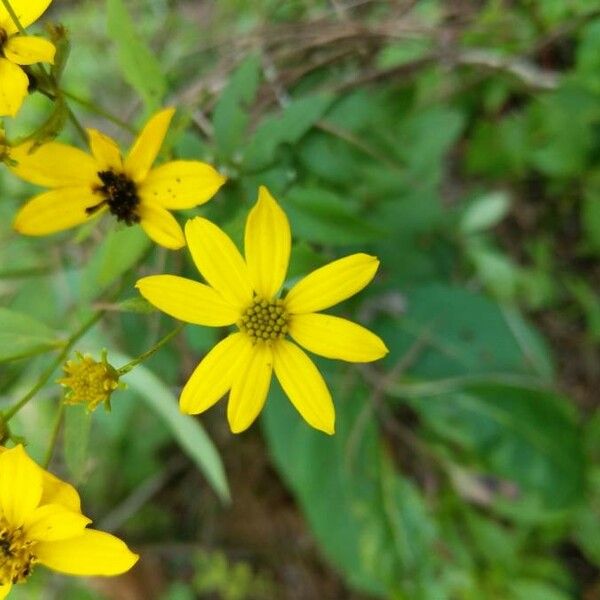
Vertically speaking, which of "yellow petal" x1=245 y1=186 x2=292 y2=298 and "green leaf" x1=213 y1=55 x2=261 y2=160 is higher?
"green leaf" x1=213 y1=55 x2=261 y2=160

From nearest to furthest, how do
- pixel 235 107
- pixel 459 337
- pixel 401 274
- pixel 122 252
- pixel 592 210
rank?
pixel 122 252 → pixel 235 107 → pixel 401 274 → pixel 459 337 → pixel 592 210

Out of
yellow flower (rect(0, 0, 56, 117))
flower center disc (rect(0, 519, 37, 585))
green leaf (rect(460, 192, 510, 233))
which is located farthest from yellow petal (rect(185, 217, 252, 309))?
green leaf (rect(460, 192, 510, 233))

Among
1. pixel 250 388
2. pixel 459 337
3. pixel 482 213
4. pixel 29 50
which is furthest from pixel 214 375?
pixel 482 213

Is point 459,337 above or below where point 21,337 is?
above

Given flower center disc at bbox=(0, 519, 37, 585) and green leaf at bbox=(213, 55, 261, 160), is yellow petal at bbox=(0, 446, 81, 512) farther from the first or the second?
green leaf at bbox=(213, 55, 261, 160)

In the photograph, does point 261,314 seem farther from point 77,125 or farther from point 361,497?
point 361,497

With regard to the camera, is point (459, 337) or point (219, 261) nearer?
point (219, 261)
